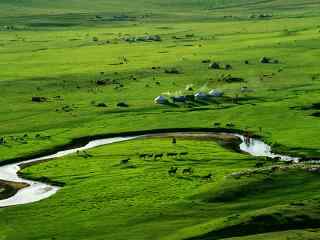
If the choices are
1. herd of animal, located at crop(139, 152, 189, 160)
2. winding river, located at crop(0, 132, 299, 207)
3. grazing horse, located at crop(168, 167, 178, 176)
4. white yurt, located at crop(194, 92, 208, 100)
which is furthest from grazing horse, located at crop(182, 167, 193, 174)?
white yurt, located at crop(194, 92, 208, 100)

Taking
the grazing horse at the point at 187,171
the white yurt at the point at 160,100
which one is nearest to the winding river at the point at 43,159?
the grazing horse at the point at 187,171

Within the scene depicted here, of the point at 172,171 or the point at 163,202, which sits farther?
the point at 172,171

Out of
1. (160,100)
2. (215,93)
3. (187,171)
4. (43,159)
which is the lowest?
(187,171)

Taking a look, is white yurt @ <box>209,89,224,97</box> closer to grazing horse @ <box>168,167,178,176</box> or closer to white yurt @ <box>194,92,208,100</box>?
white yurt @ <box>194,92,208,100</box>

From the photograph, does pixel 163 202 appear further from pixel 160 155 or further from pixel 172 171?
pixel 160 155

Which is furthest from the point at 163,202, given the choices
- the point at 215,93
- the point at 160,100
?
the point at 215,93

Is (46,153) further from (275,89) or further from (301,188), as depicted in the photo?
(275,89)
